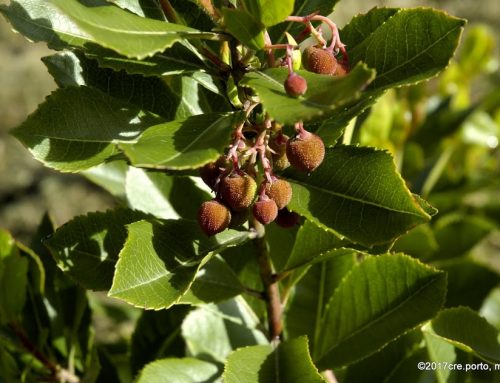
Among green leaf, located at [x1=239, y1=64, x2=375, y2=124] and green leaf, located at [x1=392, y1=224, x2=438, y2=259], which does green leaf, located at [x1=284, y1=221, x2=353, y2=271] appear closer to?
green leaf, located at [x1=239, y1=64, x2=375, y2=124]

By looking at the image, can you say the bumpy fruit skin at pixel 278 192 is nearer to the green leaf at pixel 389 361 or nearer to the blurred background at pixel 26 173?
the green leaf at pixel 389 361

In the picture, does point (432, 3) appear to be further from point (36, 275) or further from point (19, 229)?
point (36, 275)

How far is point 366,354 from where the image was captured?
1.31 meters

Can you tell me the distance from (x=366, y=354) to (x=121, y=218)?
1.61 feet

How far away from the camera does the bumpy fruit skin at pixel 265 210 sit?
101 centimetres

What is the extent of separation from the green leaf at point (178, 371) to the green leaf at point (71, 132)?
0.40 metres

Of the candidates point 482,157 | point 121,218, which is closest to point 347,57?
point 121,218

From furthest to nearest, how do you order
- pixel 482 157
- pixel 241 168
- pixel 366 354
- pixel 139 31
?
pixel 482 157 → pixel 366 354 → pixel 241 168 → pixel 139 31

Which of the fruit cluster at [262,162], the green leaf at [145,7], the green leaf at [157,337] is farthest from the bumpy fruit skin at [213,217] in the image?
the green leaf at [157,337]

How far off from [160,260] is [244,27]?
1.19ft

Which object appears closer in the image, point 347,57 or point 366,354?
point 347,57

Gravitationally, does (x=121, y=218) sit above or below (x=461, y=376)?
above

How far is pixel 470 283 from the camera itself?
5.83ft

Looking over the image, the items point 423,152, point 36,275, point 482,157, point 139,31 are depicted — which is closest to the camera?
point 139,31
